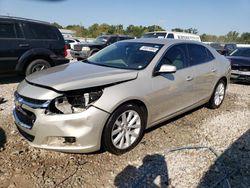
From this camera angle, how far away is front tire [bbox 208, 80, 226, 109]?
5818 mm

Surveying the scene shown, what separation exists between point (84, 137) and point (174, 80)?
6.06ft

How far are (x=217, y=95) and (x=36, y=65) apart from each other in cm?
508

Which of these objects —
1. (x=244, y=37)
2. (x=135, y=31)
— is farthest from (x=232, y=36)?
(x=135, y=31)

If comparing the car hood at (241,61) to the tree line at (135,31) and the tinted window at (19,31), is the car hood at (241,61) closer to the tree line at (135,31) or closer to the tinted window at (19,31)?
the tinted window at (19,31)

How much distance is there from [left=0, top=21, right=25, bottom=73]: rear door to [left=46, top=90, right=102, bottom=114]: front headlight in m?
4.77

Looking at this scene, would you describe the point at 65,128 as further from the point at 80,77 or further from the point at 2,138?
the point at 2,138

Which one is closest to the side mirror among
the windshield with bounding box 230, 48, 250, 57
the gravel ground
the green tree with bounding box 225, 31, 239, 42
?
the gravel ground

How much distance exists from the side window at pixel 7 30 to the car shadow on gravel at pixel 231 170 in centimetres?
635

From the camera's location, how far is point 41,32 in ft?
26.3

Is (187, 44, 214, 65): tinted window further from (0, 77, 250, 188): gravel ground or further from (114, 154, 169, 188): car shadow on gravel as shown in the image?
(114, 154, 169, 188): car shadow on gravel

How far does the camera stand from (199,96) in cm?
516

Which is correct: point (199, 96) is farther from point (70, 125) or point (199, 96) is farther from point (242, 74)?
point (242, 74)

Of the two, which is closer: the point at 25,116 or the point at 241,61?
the point at 25,116

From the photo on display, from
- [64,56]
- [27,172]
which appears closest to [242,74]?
[64,56]
